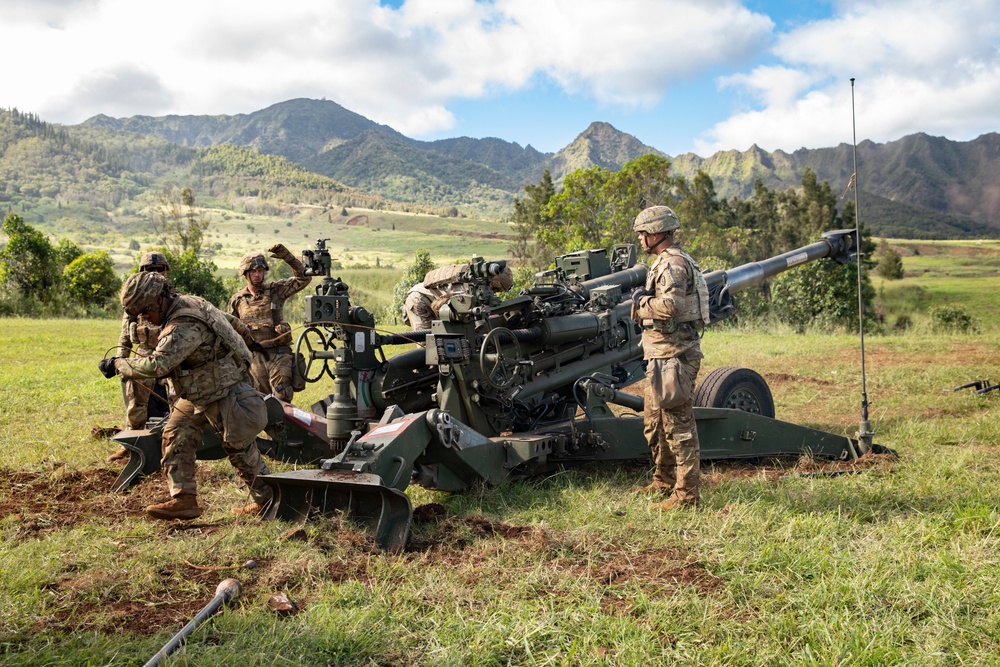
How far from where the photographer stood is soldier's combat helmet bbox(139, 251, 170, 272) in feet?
20.2

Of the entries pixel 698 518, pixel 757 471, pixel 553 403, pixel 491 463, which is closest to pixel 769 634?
pixel 698 518

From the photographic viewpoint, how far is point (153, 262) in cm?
626

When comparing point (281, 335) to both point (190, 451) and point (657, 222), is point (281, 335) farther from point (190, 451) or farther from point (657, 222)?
point (657, 222)

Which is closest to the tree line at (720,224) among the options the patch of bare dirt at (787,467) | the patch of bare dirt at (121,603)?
the patch of bare dirt at (787,467)

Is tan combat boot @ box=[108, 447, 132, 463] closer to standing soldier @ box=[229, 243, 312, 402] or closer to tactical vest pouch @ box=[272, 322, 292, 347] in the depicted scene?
standing soldier @ box=[229, 243, 312, 402]

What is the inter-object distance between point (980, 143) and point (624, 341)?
245 feet

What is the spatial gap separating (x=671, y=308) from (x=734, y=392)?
2.29 m

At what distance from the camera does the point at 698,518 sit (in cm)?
→ 509

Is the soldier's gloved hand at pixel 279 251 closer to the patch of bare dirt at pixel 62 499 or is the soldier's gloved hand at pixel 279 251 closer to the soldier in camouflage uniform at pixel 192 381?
the soldier in camouflage uniform at pixel 192 381

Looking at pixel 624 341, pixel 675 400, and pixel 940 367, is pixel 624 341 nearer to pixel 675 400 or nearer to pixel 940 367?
pixel 675 400

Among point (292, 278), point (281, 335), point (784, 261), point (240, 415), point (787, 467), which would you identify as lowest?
point (787, 467)

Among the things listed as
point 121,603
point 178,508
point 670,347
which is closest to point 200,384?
point 178,508

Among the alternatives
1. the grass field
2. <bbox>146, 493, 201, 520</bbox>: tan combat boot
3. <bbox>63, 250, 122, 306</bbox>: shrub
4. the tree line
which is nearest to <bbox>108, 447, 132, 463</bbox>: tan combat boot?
the grass field

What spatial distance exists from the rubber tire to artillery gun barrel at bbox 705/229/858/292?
1140 millimetres
